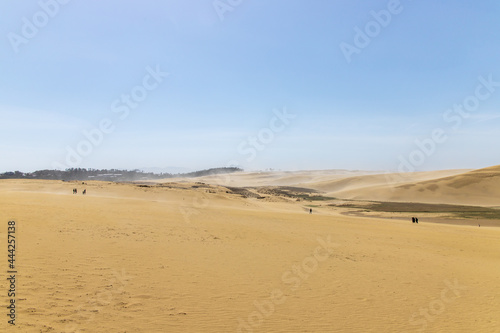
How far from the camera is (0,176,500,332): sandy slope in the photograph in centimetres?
645

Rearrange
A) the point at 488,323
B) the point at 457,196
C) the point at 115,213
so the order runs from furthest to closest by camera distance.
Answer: the point at 457,196, the point at 115,213, the point at 488,323

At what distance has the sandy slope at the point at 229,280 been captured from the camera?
21.2 feet

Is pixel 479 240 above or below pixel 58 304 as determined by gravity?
below

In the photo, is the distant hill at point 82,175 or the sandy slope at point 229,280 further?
the distant hill at point 82,175

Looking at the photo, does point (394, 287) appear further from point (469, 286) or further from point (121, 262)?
point (121, 262)

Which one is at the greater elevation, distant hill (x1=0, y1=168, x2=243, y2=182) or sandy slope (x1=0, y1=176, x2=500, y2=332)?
distant hill (x1=0, y1=168, x2=243, y2=182)

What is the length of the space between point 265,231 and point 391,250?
6097 millimetres

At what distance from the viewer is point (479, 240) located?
19.6 metres

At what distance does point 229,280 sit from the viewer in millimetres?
8844

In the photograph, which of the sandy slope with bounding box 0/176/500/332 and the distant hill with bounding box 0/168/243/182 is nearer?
the sandy slope with bounding box 0/176/500/332

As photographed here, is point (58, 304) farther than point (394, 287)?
No

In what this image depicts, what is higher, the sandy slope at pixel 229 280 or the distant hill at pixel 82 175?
the distant hill at pixel 82 175

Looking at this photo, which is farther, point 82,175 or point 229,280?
point 82,175

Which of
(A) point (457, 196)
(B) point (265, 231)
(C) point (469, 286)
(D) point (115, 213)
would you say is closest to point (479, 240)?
(C) point (469, 286)
